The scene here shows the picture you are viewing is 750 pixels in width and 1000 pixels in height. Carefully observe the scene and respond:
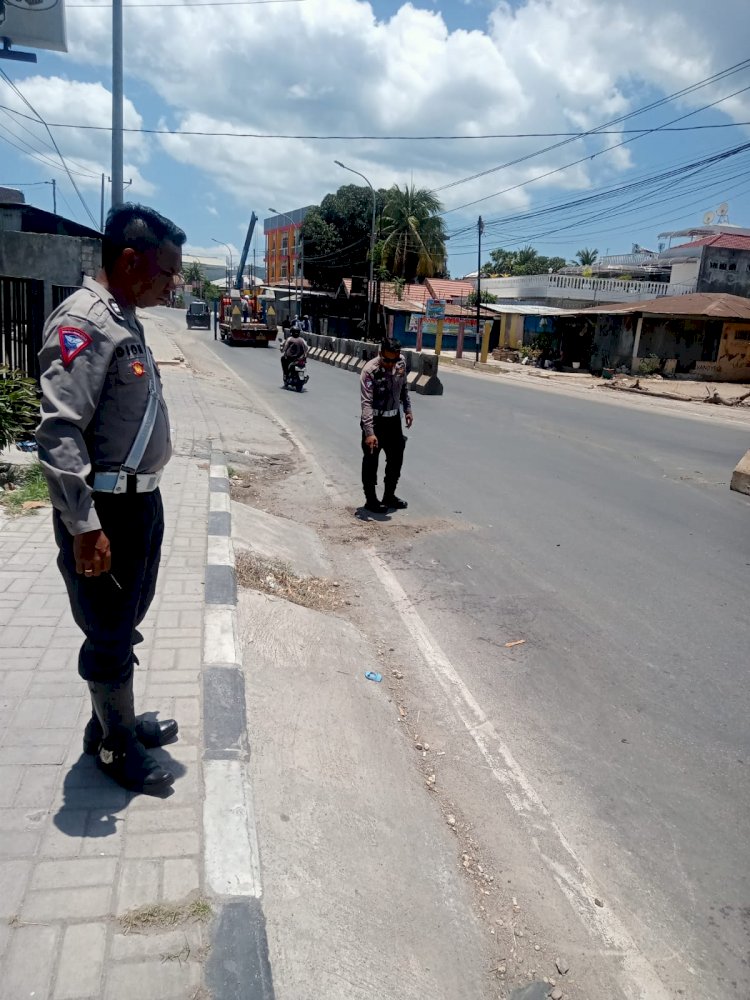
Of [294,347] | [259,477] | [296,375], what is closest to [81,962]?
[259,477]

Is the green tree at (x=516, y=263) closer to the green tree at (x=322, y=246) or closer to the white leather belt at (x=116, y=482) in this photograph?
the green tree at (x=322, y=246)

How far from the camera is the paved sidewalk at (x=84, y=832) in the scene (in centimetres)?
200

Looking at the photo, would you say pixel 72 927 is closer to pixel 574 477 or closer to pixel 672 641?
pixel 672 641

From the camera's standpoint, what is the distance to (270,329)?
125ft

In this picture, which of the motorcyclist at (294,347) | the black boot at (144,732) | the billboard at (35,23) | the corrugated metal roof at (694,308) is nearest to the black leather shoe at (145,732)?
the black boot at (144,732)

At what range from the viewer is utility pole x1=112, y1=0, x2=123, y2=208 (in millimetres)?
16078

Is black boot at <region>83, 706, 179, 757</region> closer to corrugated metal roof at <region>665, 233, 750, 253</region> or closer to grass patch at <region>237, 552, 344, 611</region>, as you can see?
grass patch at <region>237, 552, 344, 611</region>

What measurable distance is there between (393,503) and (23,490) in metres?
3.54

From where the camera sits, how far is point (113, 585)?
8.29 ft

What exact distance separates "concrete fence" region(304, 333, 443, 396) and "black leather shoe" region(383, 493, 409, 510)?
4.71m

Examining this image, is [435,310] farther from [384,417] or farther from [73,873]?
[73,873]

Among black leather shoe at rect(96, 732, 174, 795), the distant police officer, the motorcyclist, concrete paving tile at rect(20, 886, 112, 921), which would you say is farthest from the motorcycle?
concrete paving tile at rect(20, 886, 112, 921)

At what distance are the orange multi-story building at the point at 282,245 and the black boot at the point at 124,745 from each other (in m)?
64.0

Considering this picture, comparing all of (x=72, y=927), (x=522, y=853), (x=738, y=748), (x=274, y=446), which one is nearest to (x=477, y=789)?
(x=522, y=853)
